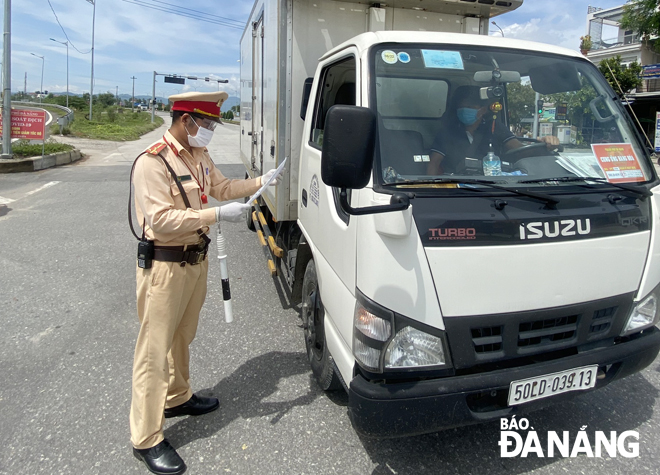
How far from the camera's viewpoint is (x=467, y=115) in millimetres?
2643

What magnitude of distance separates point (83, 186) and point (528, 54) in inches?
446

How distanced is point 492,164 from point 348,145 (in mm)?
965

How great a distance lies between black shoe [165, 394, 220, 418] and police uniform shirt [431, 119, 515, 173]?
2.13 meters

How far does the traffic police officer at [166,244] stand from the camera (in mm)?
2461

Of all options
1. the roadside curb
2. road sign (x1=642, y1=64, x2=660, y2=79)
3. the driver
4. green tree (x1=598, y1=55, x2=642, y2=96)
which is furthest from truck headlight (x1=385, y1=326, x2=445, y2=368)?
the roadside curb

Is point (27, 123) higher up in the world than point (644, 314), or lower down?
higher up

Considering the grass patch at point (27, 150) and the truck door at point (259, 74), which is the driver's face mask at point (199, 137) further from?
the grass patch at point (27, 150)

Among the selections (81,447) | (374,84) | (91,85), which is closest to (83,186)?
(81,447)

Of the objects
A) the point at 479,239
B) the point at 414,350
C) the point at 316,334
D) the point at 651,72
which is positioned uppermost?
the point at 651,72

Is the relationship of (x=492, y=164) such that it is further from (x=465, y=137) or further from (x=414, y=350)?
(x=414, y=350)

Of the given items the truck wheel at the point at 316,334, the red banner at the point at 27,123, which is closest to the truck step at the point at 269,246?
the truck wheel at the point at 316,334

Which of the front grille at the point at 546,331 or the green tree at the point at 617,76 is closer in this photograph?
the front grille at the point at 546,331

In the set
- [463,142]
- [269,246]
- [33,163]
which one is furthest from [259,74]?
[33,163]

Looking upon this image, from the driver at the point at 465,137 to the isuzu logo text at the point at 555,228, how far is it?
479 millimetres
